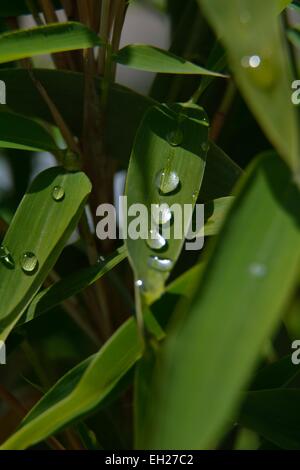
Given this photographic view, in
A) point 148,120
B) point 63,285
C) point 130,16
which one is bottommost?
point 63,285

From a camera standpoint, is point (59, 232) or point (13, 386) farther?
point (13, 386)

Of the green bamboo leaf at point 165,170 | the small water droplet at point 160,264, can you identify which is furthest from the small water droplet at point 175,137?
the small water droplet at point 160,264

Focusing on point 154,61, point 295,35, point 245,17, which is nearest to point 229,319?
point 245,17

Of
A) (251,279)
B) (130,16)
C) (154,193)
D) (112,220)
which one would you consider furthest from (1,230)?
(130,16)

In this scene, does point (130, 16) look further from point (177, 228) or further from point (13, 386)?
point (177, 228)

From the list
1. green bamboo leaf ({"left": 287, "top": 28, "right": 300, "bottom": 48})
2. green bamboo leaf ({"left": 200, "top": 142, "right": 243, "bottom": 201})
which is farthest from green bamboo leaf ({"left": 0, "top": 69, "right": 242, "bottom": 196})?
green bamboo leaf ({"left": 287, "top": 28, "right": 300, "bottom": 48})

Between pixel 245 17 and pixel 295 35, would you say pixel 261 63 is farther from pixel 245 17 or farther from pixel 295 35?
pixel 295 35
